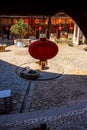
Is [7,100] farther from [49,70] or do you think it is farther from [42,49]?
[49,70]

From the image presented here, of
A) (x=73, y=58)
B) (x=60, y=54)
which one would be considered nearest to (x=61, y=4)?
(x=73, y=58)

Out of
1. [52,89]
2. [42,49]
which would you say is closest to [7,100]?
[52,89]

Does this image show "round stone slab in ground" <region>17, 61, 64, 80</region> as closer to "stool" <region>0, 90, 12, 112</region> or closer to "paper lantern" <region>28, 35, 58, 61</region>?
"stool" <region>0, 90, 12, 112</region>

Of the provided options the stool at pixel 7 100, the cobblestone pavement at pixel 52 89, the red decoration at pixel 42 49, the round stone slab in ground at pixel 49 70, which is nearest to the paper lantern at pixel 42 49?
the red decoration at pixel 42 49

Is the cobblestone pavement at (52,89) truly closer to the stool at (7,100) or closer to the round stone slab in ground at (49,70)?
the round stone slab in ground at (49,70)

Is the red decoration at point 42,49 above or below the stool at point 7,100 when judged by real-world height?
above

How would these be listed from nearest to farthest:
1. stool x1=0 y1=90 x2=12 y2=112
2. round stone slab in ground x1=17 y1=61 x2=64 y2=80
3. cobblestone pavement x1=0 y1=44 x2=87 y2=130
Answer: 1. cobblestone pavement x1=0 y1=44 x2=87 y2=130
2. stool x1=0 y1=90 x2=12 y2=112
3. round stone slab in ground x1=17 y1=61 x2=64 y2=80

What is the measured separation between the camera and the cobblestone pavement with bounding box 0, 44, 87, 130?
929 cm

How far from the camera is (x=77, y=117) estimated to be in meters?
9.66

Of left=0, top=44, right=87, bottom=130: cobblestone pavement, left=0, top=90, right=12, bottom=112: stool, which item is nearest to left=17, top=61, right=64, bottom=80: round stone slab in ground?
left=0, top=44, right=87, bottom=130: cobblestone pavement

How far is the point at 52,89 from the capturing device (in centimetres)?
1295

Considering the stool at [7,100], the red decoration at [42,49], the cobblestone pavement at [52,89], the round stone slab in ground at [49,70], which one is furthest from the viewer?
the round stone slab in ground at [49,70]

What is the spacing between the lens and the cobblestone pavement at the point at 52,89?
30.5 ft

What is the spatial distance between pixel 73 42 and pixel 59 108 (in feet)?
63.1
